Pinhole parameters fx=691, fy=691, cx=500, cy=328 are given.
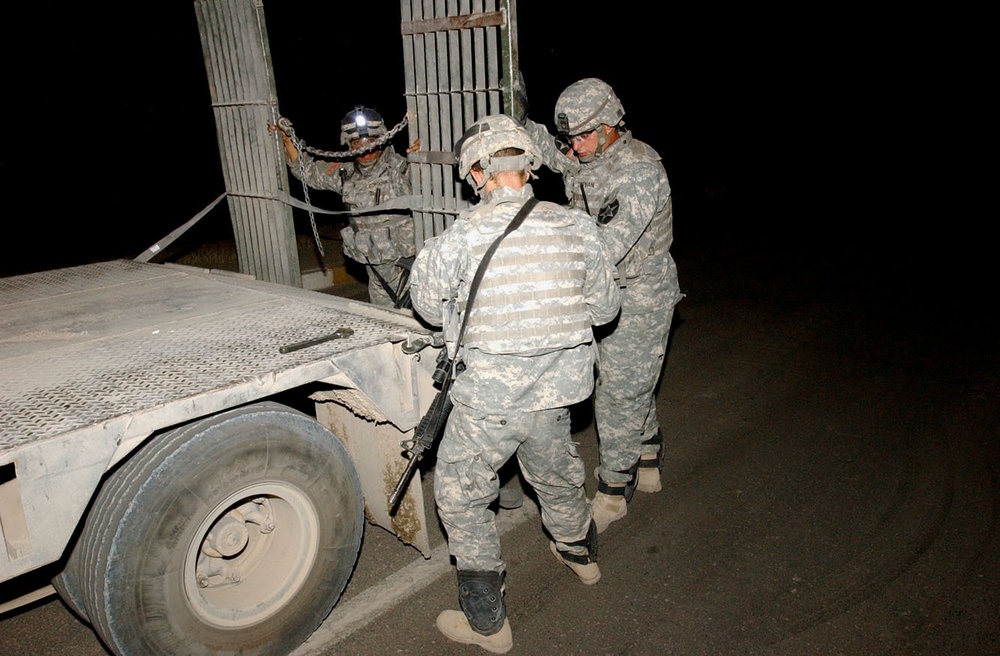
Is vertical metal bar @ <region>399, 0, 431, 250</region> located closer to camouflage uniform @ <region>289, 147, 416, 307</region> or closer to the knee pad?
camouflage uniform @ <region>289, 147, 416, 307</region>

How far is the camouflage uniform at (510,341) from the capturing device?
8.46 ft

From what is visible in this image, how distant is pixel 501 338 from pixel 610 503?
1689 mm

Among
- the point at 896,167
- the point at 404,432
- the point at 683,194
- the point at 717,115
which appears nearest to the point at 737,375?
the point at 404,432

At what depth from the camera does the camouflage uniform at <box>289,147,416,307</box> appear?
5.21 meters

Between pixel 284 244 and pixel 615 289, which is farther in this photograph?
pixel 284 244

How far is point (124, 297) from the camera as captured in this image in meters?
3.76

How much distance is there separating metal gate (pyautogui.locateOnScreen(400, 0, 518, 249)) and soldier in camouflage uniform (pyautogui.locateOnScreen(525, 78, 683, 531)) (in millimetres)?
327

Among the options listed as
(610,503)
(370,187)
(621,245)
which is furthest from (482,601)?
(370,187)

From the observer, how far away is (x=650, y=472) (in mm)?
4176

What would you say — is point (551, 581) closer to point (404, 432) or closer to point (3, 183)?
point (404, 432)

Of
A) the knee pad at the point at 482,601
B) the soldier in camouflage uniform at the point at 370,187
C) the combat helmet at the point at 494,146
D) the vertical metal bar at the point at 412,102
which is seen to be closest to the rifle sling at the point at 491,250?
the combat helmet at the point at 494,146

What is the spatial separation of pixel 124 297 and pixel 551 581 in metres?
2.72

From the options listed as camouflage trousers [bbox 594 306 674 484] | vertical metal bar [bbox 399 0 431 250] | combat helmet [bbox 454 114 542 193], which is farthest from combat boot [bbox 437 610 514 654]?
vertical metal bar [bbox 399 0 431 250]

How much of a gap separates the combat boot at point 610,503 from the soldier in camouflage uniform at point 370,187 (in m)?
2.16
